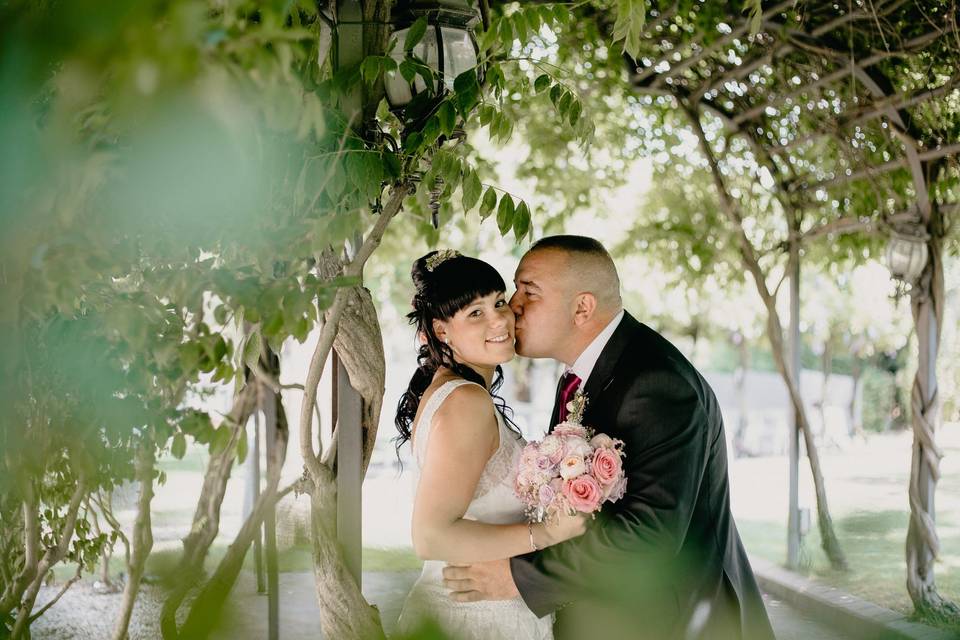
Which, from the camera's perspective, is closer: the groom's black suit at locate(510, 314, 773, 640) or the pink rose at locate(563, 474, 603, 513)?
the pink rose at locate(563, 474, 603, 513)

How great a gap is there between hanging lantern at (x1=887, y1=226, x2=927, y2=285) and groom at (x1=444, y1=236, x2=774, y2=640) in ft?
11.8

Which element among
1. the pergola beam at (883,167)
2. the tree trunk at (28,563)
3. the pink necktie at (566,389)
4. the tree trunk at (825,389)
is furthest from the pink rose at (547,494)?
the tree trunk at (825,389)

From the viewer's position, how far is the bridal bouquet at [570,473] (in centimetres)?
271

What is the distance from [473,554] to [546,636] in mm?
485

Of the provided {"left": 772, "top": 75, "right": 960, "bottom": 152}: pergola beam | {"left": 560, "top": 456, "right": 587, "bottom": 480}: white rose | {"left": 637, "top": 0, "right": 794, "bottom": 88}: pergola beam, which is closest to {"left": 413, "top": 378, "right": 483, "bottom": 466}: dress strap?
{"left": 560, "top": 456, "right": 587, "bottom": 480}: white rose

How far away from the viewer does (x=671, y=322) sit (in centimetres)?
2462

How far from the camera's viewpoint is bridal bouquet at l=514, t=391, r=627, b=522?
2.71 m

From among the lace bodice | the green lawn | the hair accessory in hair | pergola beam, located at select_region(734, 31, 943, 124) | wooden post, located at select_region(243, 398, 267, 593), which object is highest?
pergola beam, located at select_region(734, 31, 943, 124)

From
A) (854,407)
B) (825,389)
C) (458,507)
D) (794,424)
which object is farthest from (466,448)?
(854,407)

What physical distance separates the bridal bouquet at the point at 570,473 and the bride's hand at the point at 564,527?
3cm

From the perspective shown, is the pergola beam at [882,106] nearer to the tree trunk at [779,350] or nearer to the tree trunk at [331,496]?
the tree trunk at [779,350]

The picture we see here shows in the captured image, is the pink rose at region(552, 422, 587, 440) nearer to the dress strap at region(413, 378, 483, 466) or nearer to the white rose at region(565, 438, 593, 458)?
the white rose at region(565, 438, 593, 458)

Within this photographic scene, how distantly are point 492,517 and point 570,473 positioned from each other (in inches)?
20.8

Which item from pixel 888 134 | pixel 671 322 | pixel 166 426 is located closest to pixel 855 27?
pixel 888 134
